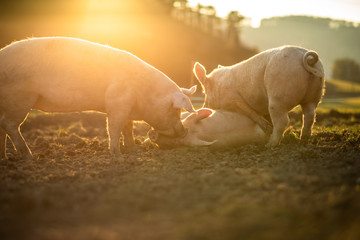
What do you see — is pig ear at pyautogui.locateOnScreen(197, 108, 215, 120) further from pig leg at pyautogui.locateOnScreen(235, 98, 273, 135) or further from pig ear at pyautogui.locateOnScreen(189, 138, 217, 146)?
pig leg at pyautogui.locateOnScreen(235, 98, 273, 135)

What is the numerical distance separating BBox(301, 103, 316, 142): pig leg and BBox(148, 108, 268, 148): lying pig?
0.71 m

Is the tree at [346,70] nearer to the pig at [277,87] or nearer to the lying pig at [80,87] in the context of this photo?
the pig at [277,87]

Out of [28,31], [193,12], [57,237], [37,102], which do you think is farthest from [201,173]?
[193,12]

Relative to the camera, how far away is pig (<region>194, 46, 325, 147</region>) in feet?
20.4

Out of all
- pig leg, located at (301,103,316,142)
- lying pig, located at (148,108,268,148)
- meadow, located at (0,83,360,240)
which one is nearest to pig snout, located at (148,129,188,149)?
lying pig, located at (148,108,268,148)

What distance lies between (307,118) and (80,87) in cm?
397

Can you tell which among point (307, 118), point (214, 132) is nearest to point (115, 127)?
point (214, 132)

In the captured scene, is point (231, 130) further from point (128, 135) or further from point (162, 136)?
point (128, 135)

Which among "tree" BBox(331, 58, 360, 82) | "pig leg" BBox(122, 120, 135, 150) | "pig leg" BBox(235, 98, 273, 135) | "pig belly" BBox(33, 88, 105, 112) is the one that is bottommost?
"tree" BBox(331, 58, 360, 82)

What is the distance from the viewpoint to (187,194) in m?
3.82

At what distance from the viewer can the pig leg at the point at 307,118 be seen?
6707mm

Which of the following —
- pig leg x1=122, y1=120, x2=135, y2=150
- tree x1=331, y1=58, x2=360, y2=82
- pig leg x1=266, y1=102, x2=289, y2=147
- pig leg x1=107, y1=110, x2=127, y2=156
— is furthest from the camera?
tree x1=331, y1=58, x2=360, y2=82

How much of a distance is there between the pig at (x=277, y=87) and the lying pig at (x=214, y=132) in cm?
28

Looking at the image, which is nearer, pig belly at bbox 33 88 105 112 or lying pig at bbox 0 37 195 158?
lying pig at bbox 0 37 195 158
